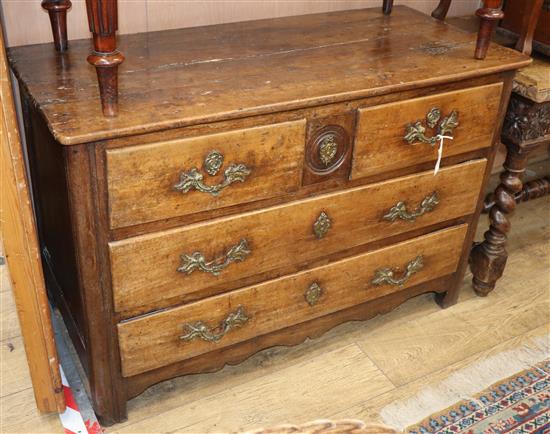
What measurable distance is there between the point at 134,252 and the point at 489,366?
1218mm

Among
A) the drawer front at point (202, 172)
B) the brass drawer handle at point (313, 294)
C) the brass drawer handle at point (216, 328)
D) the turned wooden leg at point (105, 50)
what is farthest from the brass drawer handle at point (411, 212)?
the turned wooden leg at point (105, 50)

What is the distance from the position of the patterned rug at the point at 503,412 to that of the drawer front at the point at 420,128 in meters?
0.73

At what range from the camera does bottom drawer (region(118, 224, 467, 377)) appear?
1808mm

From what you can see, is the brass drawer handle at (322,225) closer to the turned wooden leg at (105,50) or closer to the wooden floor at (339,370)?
the wooden floor at (339,370)

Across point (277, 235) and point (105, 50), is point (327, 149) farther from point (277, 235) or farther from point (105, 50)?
point (105, 50)

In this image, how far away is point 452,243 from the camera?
2.25 m

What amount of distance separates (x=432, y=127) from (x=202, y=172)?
0.69m

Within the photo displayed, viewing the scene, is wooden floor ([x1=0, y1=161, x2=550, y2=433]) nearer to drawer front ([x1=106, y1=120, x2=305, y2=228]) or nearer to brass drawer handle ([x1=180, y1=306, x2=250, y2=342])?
brass drawer handle ([x1=180, y1=306, x2=250, y2=342])

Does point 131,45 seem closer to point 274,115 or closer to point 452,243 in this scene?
point 274,115

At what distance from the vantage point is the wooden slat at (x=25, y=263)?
1540 mm

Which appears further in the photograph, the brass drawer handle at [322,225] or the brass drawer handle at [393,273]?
the brass drawer handle at [393,273]

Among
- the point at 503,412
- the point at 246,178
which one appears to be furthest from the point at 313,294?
the point at 503,412

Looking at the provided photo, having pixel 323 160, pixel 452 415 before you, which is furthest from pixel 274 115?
pixel 452 415

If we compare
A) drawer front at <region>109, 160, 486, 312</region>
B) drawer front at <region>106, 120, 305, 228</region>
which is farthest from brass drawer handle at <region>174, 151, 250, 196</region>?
drawer front at <region>109, 160, 486, 312</region>
